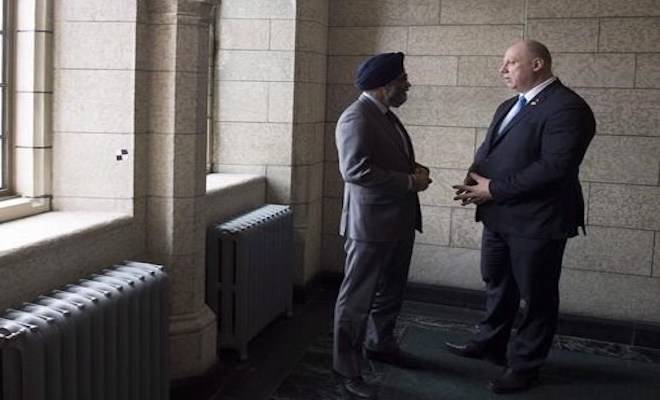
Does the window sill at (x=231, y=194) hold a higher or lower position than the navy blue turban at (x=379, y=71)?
lower

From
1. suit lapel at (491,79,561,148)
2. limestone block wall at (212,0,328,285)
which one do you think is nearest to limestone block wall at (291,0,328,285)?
limestone block wall at (212,0,328,285)

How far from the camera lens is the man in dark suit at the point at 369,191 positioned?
3.18m

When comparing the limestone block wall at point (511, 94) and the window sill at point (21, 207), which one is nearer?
the window sill at point (21, 207)

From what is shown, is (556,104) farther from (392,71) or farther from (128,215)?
Answer: (128,215)

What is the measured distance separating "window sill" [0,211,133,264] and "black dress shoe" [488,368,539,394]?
74.0 inches

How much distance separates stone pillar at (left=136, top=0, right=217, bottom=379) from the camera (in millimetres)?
3037

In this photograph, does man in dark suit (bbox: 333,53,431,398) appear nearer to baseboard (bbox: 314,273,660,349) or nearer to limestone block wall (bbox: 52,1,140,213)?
limestone block wall (bbox: 52,1,140,213)

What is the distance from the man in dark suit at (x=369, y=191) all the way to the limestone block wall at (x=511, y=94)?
52.8 inches

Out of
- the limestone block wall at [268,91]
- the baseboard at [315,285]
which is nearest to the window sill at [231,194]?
the limestone block wall at [268,91]

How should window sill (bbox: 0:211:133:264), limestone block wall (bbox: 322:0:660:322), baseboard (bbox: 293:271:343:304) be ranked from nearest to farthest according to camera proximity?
1. window sill (bbox: 0:211:133:264)
2. limestone block wall (bbox: 322:0:660:322)
3. baseboard (bbox: 293:271:343:304)

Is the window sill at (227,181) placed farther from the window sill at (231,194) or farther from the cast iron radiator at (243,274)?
the cast iron radiator at (243,274)

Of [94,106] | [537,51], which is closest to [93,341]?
[94,106]

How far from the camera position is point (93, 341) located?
2.35 meters

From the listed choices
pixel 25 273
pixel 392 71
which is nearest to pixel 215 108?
pixel 392 71
